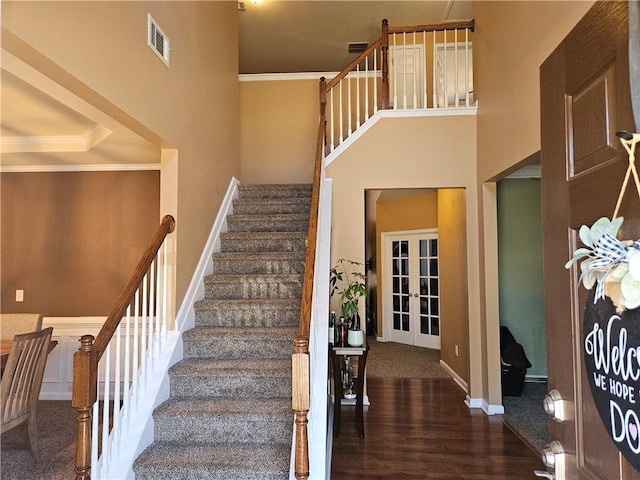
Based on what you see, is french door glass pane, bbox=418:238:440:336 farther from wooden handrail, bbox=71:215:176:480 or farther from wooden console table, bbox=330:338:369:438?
wooden handrail, bbox=71:215:176:480

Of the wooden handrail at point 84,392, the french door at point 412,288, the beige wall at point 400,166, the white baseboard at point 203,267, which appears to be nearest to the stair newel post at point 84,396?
the wooden handrail at point 84,392

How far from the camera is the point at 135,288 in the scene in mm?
2205

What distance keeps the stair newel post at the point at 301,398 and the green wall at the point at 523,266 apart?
4215mm

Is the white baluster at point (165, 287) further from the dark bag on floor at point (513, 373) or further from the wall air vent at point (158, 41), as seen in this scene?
the dark bag on floor at point (513, 373)

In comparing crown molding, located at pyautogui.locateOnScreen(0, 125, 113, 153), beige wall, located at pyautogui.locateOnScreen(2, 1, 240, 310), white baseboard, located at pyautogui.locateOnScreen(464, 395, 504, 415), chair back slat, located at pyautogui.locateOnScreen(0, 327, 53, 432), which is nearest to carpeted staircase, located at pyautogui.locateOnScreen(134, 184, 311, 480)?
beige wall, located at pyautogui.locateOnScreen(2, 1, 240, 310)

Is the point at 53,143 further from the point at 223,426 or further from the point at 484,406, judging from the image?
the point at 484,406

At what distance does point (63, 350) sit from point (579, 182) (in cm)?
462

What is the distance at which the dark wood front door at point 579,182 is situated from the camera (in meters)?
0.84

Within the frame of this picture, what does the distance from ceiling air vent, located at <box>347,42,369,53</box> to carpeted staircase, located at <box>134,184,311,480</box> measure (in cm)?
354

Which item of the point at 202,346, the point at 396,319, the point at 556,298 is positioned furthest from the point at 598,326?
the point at 396,319

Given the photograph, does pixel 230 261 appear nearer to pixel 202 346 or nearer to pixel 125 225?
pixel 202 346

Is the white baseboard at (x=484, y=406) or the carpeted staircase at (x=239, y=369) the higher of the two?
the carpeted staircase at (x=239, y=369)

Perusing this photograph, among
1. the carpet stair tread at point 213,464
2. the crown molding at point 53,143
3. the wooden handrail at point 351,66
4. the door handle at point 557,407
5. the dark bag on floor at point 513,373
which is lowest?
the dark bag on floor at point 513,373

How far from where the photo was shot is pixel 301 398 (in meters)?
1.65
